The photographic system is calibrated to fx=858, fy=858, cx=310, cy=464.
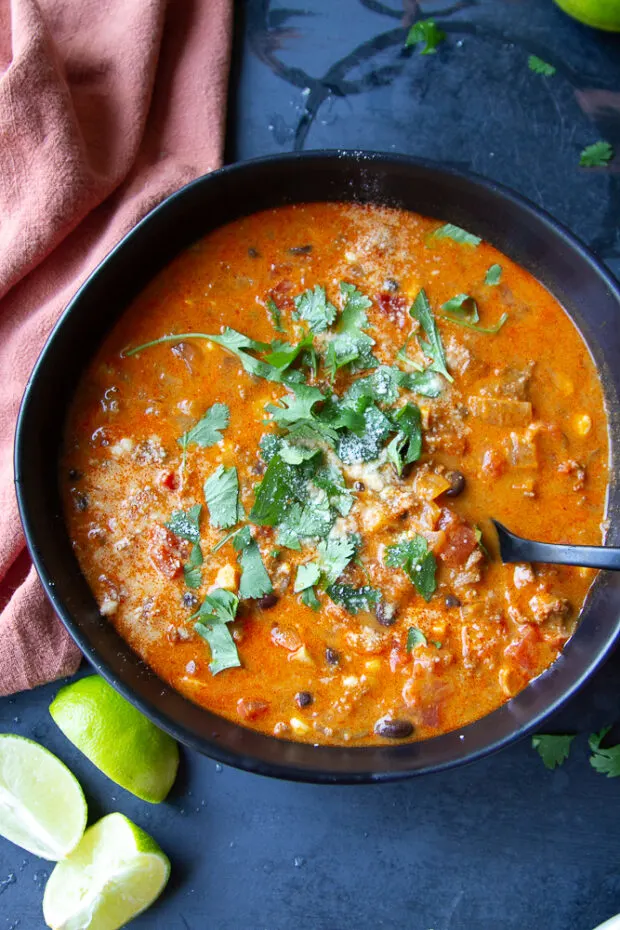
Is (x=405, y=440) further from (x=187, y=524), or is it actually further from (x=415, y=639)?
(x=187, y=524)

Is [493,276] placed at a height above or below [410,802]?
above

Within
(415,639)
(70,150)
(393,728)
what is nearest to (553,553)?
(415,639)

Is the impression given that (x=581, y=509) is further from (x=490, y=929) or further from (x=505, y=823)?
(x=490, y=929)

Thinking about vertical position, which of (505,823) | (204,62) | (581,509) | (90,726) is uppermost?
(204,62)

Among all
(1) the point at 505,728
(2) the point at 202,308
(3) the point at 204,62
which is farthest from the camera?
(3) the point at 204,62

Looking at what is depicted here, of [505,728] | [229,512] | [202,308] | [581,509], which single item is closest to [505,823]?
[505,728]

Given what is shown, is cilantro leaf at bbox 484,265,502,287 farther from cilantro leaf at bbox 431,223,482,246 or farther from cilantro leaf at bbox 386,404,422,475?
cilantro leaf at bbox 386,404,422,475

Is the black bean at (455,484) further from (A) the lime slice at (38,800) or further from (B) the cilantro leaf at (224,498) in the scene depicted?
(A) the lime slice at (38,800)

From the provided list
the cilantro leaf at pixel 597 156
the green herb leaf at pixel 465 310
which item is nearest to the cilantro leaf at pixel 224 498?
the green herb leaf at pixel 465 310
